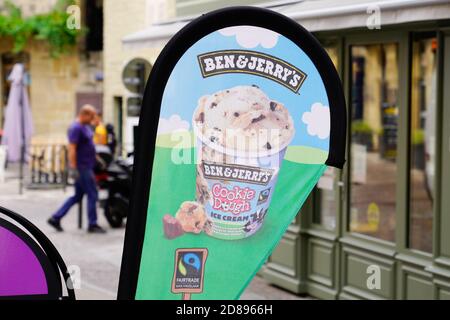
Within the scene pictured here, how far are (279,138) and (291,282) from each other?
6.26 m

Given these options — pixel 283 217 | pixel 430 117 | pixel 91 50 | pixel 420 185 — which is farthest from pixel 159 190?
pixel 91 50

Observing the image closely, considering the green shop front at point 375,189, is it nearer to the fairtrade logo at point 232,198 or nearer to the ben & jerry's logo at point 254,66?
the ben & jerry's logo at point 254,66

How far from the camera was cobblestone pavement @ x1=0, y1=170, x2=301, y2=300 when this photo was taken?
8.88 metres

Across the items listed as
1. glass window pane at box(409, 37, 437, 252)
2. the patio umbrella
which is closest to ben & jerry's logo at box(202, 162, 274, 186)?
glass window pane at box(409, 37, 437, 252)

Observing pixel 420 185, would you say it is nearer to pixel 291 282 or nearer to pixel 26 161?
pixel 291 282

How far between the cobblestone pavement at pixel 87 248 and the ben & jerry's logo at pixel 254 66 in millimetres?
5475

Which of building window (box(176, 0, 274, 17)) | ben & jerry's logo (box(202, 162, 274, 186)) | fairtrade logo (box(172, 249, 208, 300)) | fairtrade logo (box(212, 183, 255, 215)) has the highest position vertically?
building window (box(176, 0, 274, 17))

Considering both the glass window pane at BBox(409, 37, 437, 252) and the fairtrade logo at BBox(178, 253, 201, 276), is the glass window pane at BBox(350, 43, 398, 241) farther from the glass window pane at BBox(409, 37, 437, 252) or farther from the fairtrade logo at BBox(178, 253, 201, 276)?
the fairtrade logo at BBox(178, 253, 201, 276)

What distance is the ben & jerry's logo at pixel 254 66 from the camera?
8.93ft

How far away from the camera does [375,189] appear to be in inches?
372

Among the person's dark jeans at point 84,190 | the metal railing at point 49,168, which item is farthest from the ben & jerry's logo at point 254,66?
the metal railing at point 49,168

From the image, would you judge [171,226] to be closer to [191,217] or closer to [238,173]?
[191,217]

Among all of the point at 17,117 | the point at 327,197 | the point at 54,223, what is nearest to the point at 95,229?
the point at 54,223

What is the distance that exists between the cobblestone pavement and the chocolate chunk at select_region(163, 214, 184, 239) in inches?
210
